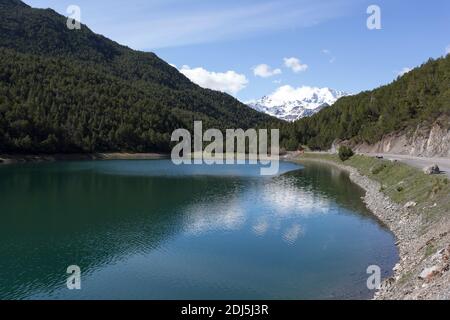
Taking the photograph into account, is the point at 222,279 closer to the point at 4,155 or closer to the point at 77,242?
the point at 77,242

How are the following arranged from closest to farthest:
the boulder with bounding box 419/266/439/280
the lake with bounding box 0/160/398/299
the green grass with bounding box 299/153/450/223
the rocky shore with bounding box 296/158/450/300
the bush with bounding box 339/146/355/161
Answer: the rocky shore with bounding box 296/158/450/300 → the boulder with bounding box 419/266/439/280 → the lake with bounding box 0/160/398/299 → the green grass with bounding box 299/153/450/223 → the bush with bounding box 339/146/355/161

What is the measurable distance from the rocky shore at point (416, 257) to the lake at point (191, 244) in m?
1.20

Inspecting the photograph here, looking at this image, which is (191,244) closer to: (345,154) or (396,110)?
(345,154)

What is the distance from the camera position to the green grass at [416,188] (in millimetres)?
36625

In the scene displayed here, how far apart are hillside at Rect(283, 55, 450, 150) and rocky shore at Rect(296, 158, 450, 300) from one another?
5325 centimetres

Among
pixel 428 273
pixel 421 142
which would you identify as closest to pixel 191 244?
pixel 428 273

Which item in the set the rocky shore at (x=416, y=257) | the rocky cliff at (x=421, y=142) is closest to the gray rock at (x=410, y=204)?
the rocky shore at (x=416, y=257)

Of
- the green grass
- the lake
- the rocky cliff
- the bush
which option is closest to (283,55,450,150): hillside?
the rocky cliff

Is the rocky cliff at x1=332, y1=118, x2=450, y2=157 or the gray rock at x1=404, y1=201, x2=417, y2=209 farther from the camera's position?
the rocky cliff at x1=332, y1=118, x2=450, y2=157

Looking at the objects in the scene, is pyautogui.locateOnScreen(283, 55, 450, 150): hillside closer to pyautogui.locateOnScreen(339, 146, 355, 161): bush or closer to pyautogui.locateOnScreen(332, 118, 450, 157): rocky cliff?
pyautogui.locateOnScreen(332, 118, 450, 157): rocky cliff

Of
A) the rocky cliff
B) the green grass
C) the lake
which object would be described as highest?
the rocky cliff

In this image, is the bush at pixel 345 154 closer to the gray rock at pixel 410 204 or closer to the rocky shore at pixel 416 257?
the rocky shore at pixel 416 257

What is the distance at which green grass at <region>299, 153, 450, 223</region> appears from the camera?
36625 mm
